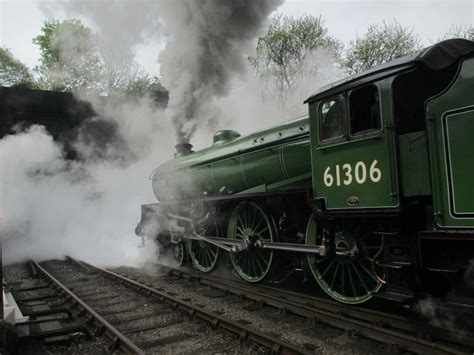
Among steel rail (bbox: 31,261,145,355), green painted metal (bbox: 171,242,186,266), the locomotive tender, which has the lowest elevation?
steel rail (bbox: 31,261,145,355)

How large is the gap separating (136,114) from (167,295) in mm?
12435

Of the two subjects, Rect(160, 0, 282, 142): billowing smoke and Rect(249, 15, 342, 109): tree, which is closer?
Rect(160, 0, 282, 142): billowing smoke

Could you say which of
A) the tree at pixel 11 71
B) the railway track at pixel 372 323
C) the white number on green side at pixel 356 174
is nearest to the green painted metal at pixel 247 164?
the white number on green side at pixel 356 174

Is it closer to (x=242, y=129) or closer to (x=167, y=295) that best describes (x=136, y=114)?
(x=242, y=129)

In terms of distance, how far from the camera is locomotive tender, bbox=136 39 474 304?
136 inches

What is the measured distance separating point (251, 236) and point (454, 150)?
3638 millimetres

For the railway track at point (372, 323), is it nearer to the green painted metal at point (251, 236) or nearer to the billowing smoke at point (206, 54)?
the green painted metal at point (251, 236)

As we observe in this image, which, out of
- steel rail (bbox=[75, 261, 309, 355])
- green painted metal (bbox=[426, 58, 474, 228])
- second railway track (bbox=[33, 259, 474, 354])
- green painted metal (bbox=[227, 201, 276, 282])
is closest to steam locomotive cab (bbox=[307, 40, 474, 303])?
green painted metal (bbox=[426, 58, 474, 228])

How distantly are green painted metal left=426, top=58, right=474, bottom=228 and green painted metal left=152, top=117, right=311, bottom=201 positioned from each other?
212 centimetres

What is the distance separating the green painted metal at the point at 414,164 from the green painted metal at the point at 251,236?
8.53ft

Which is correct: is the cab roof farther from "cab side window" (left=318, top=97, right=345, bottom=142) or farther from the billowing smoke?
the billowing smoke

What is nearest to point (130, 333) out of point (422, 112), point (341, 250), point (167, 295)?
point (167, 295)

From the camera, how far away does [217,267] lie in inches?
312

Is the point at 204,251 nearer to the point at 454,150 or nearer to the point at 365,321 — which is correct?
the point at 365,321
